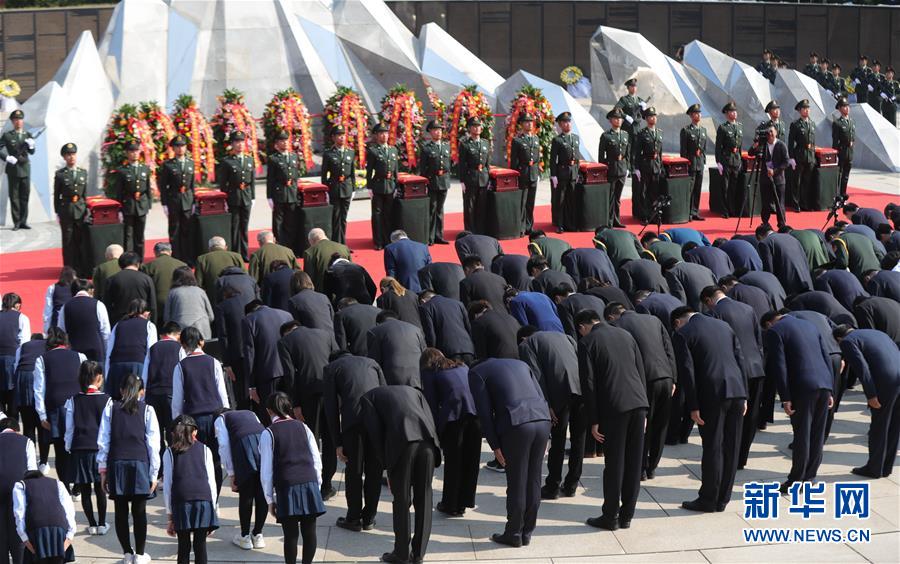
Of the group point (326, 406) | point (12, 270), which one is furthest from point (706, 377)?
point (12, 270)

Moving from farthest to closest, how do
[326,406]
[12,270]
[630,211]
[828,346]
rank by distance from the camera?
[630,211] < [12,270] < [828,346] < [326,406]

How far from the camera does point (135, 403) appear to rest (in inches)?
379

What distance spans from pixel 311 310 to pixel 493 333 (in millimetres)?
1817

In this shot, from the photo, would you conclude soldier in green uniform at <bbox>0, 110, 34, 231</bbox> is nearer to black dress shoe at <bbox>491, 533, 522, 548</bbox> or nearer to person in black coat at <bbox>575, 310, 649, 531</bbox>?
Answer: person in black coat at <bbox>575, 310, 649, 531</bbox>

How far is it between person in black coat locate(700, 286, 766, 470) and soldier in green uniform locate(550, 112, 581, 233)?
304 inches

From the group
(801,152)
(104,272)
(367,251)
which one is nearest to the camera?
(104,272)

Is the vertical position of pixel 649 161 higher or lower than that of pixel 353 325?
higher

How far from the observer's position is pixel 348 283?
13562 millimetres

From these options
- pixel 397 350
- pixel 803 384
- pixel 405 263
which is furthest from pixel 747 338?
pixel 405 263

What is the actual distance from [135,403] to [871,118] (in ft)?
67.8

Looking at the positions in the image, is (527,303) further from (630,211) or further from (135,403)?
(630,211)

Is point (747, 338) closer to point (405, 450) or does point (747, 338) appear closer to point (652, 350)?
point (652, 350)

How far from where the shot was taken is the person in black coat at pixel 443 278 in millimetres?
13508

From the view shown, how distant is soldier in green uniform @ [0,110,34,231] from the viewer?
20500 millimetres
